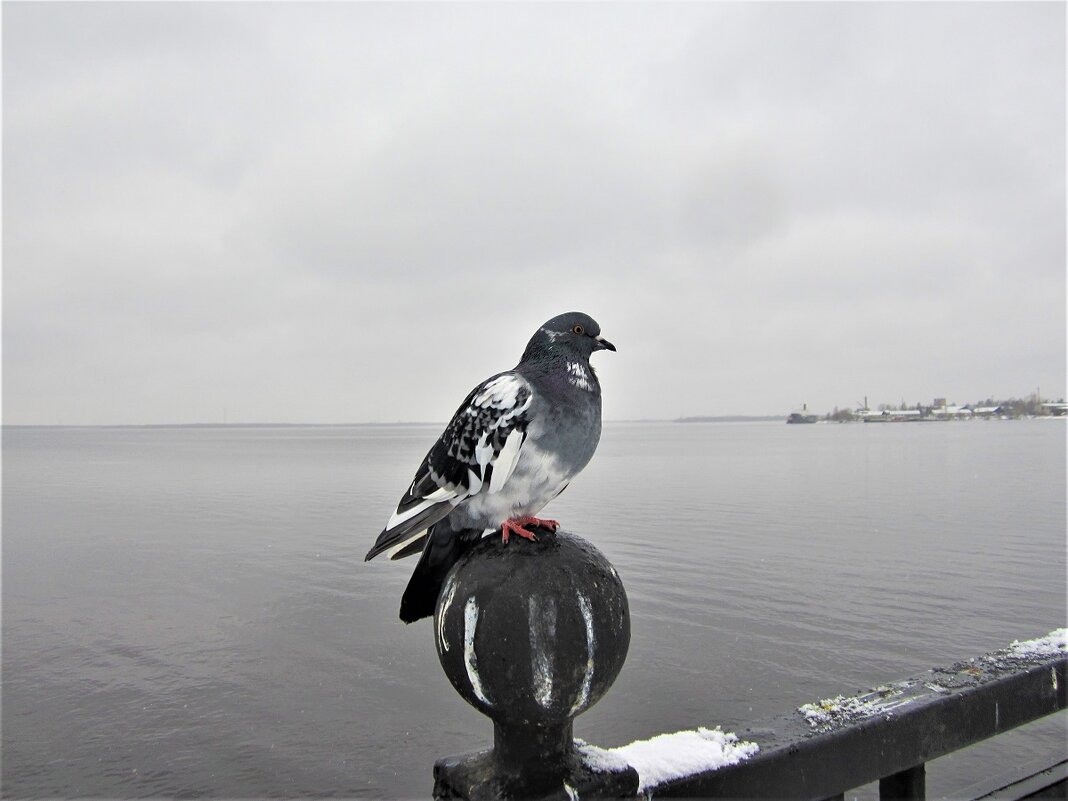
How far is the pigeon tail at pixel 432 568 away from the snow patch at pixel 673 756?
2.63ft

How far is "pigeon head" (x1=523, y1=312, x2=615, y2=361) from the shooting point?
11.9ft

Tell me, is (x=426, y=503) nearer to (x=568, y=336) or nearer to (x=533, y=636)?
(x=568, y=336)

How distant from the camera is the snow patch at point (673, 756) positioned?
224cm

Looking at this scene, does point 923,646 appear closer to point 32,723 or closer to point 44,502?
point 32,723

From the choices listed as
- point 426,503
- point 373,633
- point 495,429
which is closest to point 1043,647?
point 495,429

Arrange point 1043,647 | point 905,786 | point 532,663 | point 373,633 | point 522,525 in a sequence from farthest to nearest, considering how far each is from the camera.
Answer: point 373,633 → point 1043,647 → point 522,525 → point 905,786 → point 532,663

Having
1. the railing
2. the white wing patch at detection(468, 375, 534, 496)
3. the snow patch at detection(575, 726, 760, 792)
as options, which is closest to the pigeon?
the white wing patch at detection(468, 375, 534, 496)

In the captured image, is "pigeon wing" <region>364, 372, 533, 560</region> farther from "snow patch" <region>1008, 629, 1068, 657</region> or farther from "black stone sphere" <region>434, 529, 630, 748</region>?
"snow patch" <region>1008, 629, 1068, 657</region>

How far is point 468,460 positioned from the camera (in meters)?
3.27

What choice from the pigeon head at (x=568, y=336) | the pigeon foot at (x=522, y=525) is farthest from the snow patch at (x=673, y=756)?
the pigeon head at (x=568, y=336)

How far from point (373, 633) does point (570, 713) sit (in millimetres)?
12732

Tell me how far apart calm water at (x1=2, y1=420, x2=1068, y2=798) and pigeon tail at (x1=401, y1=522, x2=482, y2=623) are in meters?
1.16

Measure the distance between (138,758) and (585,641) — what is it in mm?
9733

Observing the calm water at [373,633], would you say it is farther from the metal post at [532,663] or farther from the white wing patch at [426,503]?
the white wing patch at [426,503]
